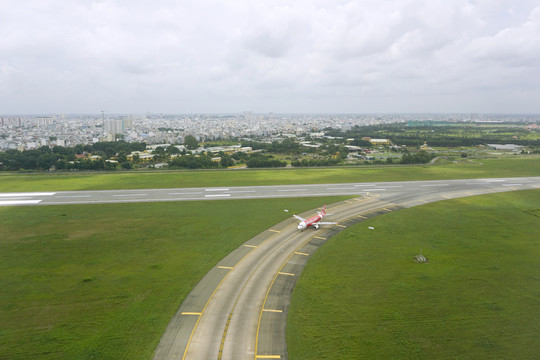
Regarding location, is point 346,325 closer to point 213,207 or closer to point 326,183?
point 213,207

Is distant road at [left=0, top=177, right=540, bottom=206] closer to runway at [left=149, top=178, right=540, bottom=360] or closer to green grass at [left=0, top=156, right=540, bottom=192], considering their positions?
green grass at [left=0, top=156, right=540, bottom=192]

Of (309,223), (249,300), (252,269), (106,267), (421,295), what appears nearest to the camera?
(249,300)

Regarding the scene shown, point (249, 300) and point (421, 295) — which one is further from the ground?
point (421, 295)

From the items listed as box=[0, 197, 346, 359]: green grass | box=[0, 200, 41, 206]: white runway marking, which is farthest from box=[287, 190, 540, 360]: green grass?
box=[0, 200, 41, 206]: white runway marking

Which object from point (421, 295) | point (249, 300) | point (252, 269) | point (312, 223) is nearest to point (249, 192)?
point (312, 223)

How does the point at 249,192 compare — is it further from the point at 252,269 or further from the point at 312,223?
the point at 252,269

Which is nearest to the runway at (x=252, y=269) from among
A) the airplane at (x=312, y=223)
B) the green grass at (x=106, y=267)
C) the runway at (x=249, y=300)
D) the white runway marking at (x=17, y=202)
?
the runway at (x=249, y=300)

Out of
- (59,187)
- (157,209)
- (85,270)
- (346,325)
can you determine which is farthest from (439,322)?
(59,187)
